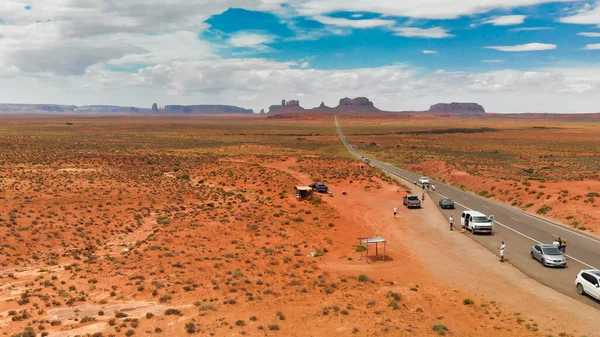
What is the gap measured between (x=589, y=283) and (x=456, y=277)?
257 inches

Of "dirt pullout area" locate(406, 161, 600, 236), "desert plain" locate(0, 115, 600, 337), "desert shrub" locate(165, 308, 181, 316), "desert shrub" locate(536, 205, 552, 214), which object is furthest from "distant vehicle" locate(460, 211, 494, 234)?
"desert shrub" locate(165, 308, 181, 316)

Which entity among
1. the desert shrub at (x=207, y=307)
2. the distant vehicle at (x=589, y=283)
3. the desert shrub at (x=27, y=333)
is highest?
the distant vehicle at (x=589, y=283)

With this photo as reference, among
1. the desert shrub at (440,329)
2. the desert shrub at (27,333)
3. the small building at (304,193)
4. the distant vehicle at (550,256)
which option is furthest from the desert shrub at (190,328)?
the small building at (304,193)

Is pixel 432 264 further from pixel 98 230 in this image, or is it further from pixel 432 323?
pixel 98 230

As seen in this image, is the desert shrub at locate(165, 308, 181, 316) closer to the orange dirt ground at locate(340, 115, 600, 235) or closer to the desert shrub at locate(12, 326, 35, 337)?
the desert shrub at locate(12, 326, 35, 337)

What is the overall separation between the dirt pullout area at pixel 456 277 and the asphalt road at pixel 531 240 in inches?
42.5

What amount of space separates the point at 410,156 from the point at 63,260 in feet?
268

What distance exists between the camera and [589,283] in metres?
21.8

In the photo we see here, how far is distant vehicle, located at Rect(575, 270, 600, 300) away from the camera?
21.2 metres

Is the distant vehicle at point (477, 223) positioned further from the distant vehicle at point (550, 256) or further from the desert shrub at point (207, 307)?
the desert shrub at point (207, 307)

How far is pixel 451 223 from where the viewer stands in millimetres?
36188

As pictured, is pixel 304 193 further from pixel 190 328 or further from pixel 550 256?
pixel 190 328

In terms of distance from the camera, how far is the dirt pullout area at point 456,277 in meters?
19.5

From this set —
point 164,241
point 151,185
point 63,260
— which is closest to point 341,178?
point 151,185
